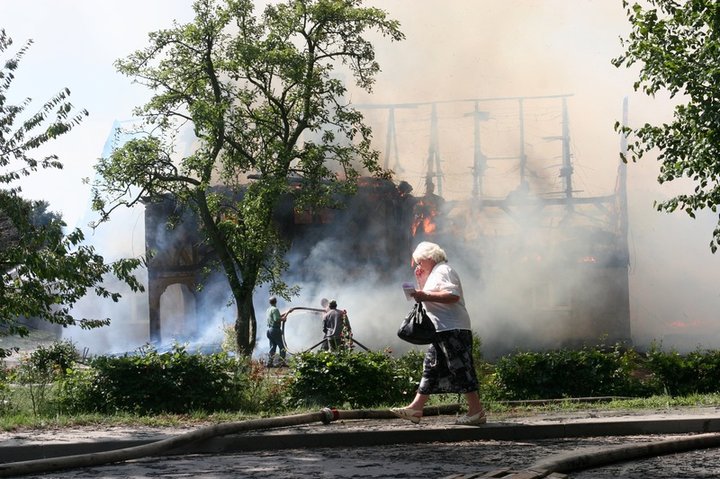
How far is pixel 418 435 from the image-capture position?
25.8 feet

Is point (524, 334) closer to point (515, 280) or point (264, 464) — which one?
point (515, 280)

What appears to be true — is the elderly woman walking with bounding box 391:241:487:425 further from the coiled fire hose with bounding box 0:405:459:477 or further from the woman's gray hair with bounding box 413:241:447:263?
the coiled fire hose with bounding box 0:405:459:477

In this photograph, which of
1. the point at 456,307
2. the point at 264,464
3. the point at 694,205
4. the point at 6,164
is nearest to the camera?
the point at 264,464

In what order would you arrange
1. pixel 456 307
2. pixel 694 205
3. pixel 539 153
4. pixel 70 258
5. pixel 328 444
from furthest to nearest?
pixel 539 153 → pixel 694 205 → pixel 70 258 → pixel 456 307 → pixel 328 444

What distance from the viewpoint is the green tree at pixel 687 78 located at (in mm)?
10492

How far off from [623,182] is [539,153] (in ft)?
9.69

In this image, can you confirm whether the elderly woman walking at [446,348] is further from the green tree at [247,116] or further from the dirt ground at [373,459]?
the green tree at [247,116]

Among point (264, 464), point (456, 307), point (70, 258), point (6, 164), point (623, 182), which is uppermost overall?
point (623, 182)

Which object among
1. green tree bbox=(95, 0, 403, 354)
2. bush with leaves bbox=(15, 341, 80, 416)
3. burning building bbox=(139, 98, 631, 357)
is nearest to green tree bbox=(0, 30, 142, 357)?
bush with leaves bbox=(15, 341, 80, 416)

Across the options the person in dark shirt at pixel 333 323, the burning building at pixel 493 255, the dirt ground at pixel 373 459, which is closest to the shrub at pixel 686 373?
the dirt ground at pixel 373 459

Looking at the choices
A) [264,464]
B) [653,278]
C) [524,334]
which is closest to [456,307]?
[264,464]

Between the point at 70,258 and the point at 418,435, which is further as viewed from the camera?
the point at 70,258

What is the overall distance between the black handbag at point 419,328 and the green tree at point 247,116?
7.78 meters

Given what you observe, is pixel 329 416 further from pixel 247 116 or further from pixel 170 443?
pixel 247 116
